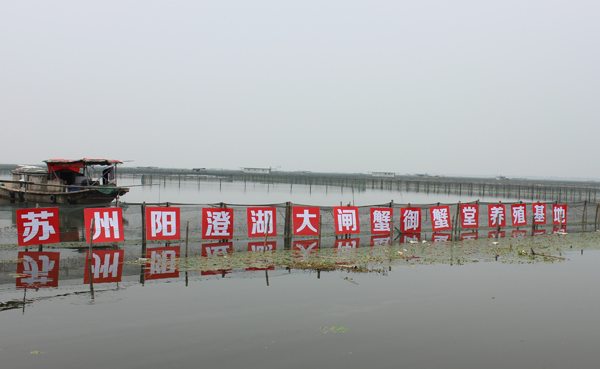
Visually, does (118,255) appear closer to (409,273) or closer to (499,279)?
(409,273)

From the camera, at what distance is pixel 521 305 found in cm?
965

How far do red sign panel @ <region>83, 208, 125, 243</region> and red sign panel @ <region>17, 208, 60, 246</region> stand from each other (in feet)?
3.24

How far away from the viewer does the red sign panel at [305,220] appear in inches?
698

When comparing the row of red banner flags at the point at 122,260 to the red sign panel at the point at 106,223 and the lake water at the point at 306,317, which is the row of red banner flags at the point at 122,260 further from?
the red sign panel at the point at 106,223

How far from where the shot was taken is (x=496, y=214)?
→ 22125 mm

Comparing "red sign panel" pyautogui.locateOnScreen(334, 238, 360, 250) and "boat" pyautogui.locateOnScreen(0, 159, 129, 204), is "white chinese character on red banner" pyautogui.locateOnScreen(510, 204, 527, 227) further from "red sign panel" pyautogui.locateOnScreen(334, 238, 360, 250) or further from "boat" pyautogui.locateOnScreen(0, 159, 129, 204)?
"boat" pyautogui.locateOnScreen(0, 159, 129, 204)

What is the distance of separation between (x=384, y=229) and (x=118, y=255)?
11124 mm

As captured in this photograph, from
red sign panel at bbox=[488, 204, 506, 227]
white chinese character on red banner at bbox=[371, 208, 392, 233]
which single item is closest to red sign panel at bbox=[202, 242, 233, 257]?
white chinese character on red banner at bbox=[371, 208, 392, 233]

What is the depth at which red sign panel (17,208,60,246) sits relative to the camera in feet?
45.0

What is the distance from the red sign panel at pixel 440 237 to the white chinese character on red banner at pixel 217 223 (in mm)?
8814

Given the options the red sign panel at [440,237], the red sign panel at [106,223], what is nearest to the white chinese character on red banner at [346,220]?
the red sign panel at [440,237]

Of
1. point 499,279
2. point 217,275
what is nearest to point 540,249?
point 499,279

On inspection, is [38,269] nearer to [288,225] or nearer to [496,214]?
[288,225]

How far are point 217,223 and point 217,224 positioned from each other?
1.5 inches
